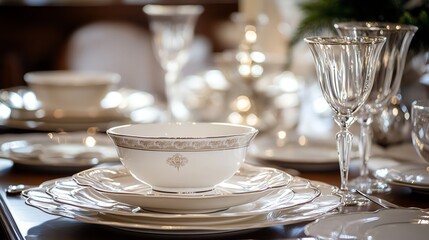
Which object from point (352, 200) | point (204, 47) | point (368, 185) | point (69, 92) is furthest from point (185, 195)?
point (204, 47)

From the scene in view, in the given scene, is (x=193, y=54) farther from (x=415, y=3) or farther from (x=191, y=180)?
(x=191, y=180)

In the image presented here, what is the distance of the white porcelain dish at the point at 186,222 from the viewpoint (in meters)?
0.78

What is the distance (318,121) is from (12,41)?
2.48m

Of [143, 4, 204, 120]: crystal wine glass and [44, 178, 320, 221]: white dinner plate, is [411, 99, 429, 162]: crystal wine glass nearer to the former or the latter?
[44, 178, 320, 221]: white dinner plate

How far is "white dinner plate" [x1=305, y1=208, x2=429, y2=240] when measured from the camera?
2.48 feet

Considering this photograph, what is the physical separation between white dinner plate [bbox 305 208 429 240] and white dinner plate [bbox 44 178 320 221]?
52 millimetres

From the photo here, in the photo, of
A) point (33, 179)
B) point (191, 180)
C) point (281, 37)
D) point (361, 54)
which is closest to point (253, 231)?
point (191, 180)

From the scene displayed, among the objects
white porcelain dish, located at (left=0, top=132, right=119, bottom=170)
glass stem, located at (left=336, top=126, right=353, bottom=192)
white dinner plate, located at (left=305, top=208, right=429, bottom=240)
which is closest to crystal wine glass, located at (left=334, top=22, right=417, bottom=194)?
glass stem, located at (left=336, top=126, right=353, bottom=192)

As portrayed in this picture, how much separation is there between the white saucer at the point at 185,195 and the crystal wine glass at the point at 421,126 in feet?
0.67

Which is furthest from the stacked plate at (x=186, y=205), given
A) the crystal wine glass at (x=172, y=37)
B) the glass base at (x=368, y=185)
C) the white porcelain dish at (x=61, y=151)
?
the crystal wine glass at (x=172, y=37)

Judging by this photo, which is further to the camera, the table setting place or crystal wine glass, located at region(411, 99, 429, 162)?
crystal wine glass, located at region(411, 99, 429, 162)


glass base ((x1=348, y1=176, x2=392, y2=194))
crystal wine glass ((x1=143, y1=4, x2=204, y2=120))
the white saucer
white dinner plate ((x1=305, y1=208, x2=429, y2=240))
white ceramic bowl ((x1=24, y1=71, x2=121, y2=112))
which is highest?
crystal wine glass ((x1=143, y1=4, x2=204, y2=120))

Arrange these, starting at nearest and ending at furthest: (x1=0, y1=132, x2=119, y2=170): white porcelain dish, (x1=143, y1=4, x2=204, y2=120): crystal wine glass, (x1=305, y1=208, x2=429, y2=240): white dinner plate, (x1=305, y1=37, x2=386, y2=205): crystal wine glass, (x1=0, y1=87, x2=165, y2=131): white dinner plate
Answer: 1. (x1=305, y1=208, x2=429, y2=240): white dinner plate
2. (x1=305, y1=37, x2=386, y2=205): crystal wine glass
3. (x1=0, y1=132, x2=119, y2=170): white porcelain dish
4. (x1=0, y1=87, x2=165, y2=131): white dinner plate
5. (x1=143, y1=4, x2=204, y2=120): crystal wine glass

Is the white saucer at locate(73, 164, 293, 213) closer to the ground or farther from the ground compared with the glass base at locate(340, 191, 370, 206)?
farther from the ground
